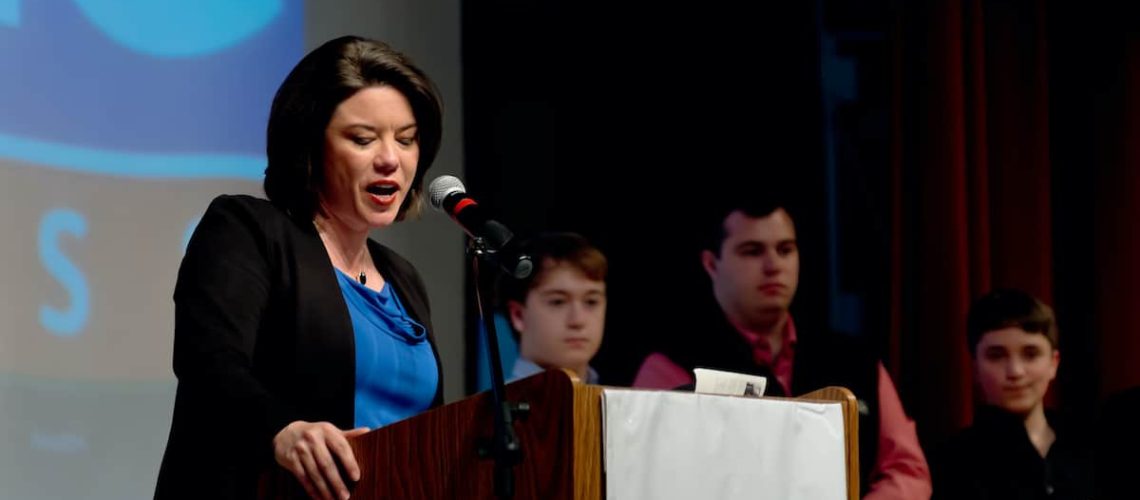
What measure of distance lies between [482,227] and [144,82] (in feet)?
4.81

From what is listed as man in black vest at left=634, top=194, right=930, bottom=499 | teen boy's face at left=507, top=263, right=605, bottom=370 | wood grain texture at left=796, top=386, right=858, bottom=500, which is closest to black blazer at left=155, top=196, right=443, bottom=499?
wood grain texture at left=796, top=386, right=858, bottom=500

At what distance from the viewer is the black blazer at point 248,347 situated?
5.70 feet

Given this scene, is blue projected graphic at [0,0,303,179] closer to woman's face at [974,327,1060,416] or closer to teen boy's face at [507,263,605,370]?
teen boy's face at [507,263,605,370]

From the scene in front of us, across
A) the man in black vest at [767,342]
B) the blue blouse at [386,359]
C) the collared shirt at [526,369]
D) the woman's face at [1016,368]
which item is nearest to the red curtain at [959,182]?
the woman's face at [1016,368]

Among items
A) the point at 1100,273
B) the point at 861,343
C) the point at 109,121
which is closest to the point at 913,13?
the point at 1100,273

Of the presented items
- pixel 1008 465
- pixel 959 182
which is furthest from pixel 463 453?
pixel 959 182

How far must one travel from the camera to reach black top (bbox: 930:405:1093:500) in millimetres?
A: 3646

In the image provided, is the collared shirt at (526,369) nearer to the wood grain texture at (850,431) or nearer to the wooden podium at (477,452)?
the wood grain texture at (850,431)

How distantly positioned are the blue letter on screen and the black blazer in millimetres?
880

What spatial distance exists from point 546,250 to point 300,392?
1.89 metres

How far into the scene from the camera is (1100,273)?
15.0 feet

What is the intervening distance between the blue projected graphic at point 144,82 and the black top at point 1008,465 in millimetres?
1903

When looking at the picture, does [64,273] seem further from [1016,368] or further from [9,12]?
[1016,368]

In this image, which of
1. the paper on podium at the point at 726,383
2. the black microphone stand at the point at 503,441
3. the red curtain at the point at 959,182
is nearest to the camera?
the black microphone stand at the point at 503,441
